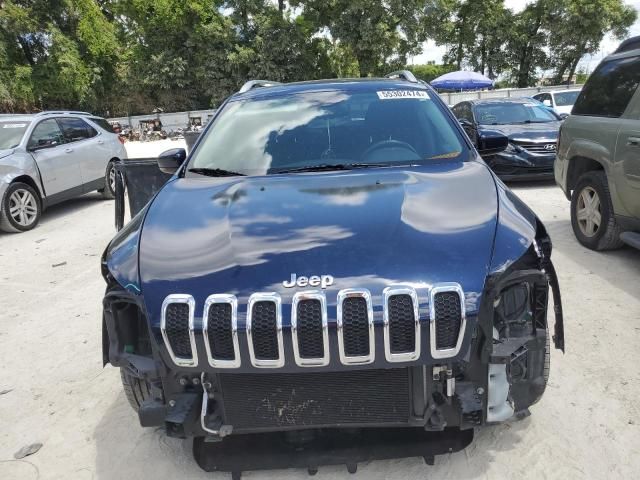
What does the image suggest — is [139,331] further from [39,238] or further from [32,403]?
[39,238]

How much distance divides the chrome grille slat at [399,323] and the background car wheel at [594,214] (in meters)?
3.94

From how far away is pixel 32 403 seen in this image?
10.8ft

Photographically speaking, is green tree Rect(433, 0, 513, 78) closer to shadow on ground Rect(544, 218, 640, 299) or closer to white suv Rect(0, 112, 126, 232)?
white suv Rect(0, 112, 126, 232)

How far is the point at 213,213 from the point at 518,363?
1572mm

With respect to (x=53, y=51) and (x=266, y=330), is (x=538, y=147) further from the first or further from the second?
(x=53, y=51)

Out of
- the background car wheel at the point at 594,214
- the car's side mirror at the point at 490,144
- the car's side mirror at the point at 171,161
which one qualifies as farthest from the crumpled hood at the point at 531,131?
the car's side mirror at the point at 171,161

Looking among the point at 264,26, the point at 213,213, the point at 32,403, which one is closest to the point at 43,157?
the point at 32,403

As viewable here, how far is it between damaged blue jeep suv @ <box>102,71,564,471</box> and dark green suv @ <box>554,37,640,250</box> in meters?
2.68

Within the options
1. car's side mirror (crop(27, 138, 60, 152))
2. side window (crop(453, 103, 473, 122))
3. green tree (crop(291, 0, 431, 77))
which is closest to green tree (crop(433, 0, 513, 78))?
green tree (crop(291, 0, 431, 77))

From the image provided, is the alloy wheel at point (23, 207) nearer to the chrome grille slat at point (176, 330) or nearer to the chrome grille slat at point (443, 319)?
the chrome grille slat at point (176, 330)

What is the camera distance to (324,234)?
2262 mm

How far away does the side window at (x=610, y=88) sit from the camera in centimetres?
480

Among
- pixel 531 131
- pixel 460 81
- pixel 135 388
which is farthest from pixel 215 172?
pixel 460 81

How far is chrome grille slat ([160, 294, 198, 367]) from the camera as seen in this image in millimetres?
2026
